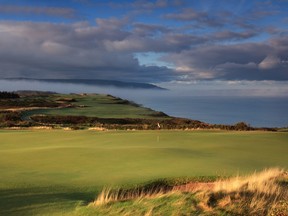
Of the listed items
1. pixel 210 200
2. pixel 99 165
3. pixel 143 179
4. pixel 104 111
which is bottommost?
pixel 210 200

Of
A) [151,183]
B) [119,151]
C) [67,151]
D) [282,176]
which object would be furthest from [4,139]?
[282,176]

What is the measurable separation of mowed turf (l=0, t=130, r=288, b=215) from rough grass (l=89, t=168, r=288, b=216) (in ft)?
2.32

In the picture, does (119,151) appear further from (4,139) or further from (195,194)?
(4,139)

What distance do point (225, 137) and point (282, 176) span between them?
11235mm

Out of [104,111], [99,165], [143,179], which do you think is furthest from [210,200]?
[104,111]

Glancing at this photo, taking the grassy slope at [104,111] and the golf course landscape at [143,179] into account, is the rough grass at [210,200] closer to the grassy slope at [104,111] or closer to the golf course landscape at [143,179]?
the golf course landscape at [143,179]

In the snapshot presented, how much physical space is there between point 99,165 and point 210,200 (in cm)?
587

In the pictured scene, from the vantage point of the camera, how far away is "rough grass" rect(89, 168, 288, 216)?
9844 millimetres

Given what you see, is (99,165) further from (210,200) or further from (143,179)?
(210,200)

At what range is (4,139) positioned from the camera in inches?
1002

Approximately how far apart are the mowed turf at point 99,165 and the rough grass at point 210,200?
0.71 meters

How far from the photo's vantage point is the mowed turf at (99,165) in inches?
420

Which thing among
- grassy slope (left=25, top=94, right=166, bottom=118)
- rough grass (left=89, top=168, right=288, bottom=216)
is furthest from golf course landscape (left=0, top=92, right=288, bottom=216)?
grassy slope (left=25, top=94, right=166, bottom=118)

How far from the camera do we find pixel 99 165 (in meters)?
15.5
